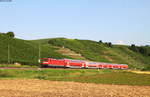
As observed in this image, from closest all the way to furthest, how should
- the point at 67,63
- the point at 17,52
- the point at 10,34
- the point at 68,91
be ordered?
the point at 68,91
the point at 67,63
the point at 17,52
the point at 10,34

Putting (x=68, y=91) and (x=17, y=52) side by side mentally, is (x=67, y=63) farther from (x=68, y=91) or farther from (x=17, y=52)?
(x=68, y=91)

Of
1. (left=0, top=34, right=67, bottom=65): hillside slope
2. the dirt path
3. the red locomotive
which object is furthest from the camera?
(left=0, top=34, right=67, bottom=65): hillside slope

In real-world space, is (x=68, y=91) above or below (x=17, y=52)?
below

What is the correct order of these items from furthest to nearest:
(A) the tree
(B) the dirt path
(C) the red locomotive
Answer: (A) the tree, (C) the red locomotive, (B) the dirt path

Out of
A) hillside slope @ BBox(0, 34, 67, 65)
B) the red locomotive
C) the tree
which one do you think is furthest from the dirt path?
the tree

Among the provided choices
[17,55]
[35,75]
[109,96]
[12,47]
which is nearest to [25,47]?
[12,47]

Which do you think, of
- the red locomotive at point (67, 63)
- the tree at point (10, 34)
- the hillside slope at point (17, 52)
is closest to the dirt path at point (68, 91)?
the red locomotive at point (67, 63)

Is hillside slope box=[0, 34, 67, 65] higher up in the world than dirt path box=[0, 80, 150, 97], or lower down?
higher up

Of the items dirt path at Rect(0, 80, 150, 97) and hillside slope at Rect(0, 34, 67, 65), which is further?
hillside slope at Rect(0, 34, 67, 65)

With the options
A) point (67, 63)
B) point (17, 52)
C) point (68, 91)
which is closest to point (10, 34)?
point (17, 52)

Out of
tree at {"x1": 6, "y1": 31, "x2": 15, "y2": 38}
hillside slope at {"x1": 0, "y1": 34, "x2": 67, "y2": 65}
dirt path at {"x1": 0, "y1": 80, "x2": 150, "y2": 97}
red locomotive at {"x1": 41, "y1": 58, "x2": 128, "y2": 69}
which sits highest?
tree at {"x1": 6, "y1": 31, "x2": 15, "y2": 38}

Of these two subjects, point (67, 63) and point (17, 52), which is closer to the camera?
point (67, 63)

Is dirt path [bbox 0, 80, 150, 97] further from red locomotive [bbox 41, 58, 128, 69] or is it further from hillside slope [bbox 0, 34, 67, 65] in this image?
hillside slope [bbox 0, 34, 67, 65]

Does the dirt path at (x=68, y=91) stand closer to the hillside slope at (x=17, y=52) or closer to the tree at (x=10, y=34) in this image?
the hillside slope at (x=17, y=52)
